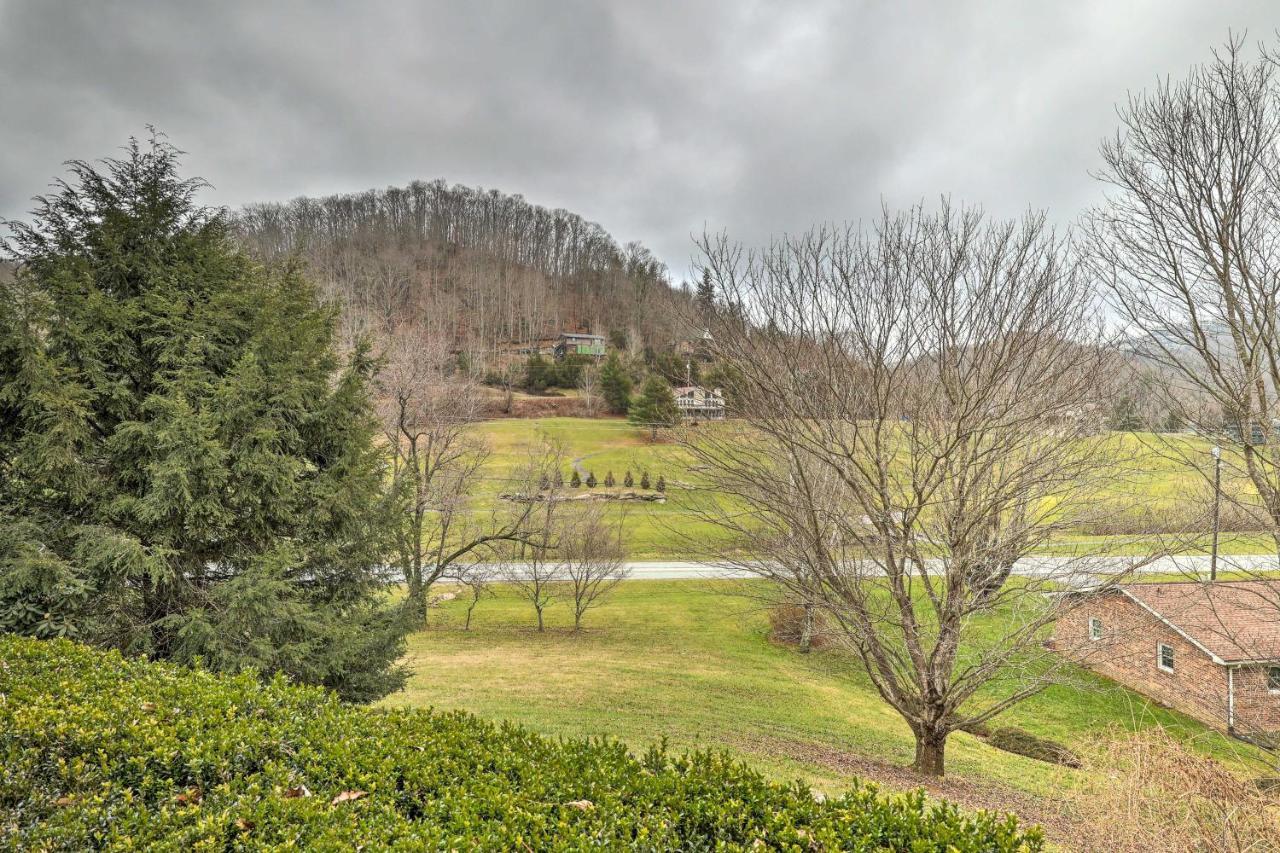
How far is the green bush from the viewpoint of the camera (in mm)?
11250

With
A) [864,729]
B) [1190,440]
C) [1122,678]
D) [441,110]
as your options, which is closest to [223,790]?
[1190,440]

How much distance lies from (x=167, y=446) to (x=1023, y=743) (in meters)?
15.9

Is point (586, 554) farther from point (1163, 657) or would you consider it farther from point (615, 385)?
point (615, 385)

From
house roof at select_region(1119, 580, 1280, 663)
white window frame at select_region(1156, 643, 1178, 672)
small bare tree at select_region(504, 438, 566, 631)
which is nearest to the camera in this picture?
house roof at select_region(1119, 580, 1280, 663)

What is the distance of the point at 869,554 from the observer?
22.7 feet

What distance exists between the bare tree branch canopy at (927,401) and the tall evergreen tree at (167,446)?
5.05 meters

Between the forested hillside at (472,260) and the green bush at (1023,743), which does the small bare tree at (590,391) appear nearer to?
the forested hillside at (472,260)

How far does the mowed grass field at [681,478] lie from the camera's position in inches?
278

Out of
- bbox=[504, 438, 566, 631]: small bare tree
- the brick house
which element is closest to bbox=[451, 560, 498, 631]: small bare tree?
bbox=[504, 438, 566, 631]: small bare tree

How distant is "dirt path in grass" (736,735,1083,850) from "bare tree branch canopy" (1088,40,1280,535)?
4053mm

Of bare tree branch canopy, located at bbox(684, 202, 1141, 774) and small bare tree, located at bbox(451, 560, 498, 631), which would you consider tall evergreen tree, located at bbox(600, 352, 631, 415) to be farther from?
bare tree branch canopy, located at bbox(684, 202, 1141, 774)

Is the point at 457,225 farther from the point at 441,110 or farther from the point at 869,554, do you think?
the point at 869,554

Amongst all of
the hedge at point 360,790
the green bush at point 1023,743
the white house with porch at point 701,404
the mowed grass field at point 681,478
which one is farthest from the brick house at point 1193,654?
the hedge at point 360,790

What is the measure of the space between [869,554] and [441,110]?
33.6 m
